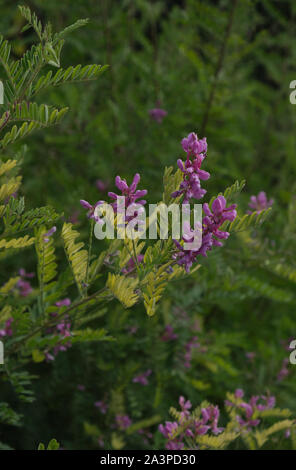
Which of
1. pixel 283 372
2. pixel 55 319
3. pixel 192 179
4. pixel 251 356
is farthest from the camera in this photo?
pixel 251 356

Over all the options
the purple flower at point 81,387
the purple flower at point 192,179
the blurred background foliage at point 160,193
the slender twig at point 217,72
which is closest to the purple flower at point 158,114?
the blurred background foliage at point 160,193

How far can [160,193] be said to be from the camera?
2.24 meters

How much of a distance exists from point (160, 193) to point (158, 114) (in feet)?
1.34

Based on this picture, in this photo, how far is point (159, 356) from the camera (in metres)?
Answer: 1.80

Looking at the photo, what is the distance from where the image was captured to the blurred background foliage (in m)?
1.80

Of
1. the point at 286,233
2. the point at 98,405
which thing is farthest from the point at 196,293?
the point at 98,405

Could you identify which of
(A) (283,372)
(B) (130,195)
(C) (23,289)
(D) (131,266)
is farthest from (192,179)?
(A) (283,372)

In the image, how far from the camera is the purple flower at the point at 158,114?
232 centimetres

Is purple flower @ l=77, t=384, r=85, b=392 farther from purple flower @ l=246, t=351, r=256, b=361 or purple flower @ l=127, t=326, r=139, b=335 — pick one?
purple flower @ l=246, t=351, r=256, b=361

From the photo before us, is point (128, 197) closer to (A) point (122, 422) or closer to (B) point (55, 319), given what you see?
(B) point (55, 319)

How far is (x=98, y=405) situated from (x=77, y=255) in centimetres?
87

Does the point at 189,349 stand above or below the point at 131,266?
below

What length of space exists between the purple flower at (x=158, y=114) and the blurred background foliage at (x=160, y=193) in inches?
1.2

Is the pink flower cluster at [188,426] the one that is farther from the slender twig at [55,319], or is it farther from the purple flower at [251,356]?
the purple flower at [251,356]
